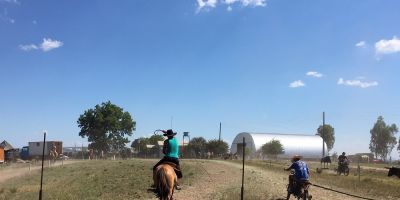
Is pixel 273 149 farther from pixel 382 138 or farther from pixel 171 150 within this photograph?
pixel 171 150

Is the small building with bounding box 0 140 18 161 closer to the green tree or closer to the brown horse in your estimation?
the green tree

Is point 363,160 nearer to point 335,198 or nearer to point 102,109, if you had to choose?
point 102,109

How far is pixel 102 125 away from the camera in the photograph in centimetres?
12206

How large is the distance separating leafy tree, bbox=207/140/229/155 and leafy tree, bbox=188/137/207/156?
1.74 m

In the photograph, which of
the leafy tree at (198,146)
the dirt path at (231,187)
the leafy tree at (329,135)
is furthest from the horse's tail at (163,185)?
the leafy tree at (329,135)

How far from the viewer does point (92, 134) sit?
122938 mm

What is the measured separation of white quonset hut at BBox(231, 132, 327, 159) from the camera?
13450cm

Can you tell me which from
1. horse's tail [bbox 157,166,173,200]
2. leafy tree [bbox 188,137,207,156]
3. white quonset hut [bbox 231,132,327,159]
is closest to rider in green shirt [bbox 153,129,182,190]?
horse's tail [bbox 157,166,173,200]

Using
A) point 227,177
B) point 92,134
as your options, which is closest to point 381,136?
point 92,134

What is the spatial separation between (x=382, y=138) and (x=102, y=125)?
99660 mm

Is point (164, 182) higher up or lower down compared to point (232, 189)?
higher up

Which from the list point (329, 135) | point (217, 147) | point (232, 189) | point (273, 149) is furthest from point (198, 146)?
point (232, 189)

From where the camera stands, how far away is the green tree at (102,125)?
4801 inches

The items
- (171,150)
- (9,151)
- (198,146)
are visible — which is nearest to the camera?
(171,150)
